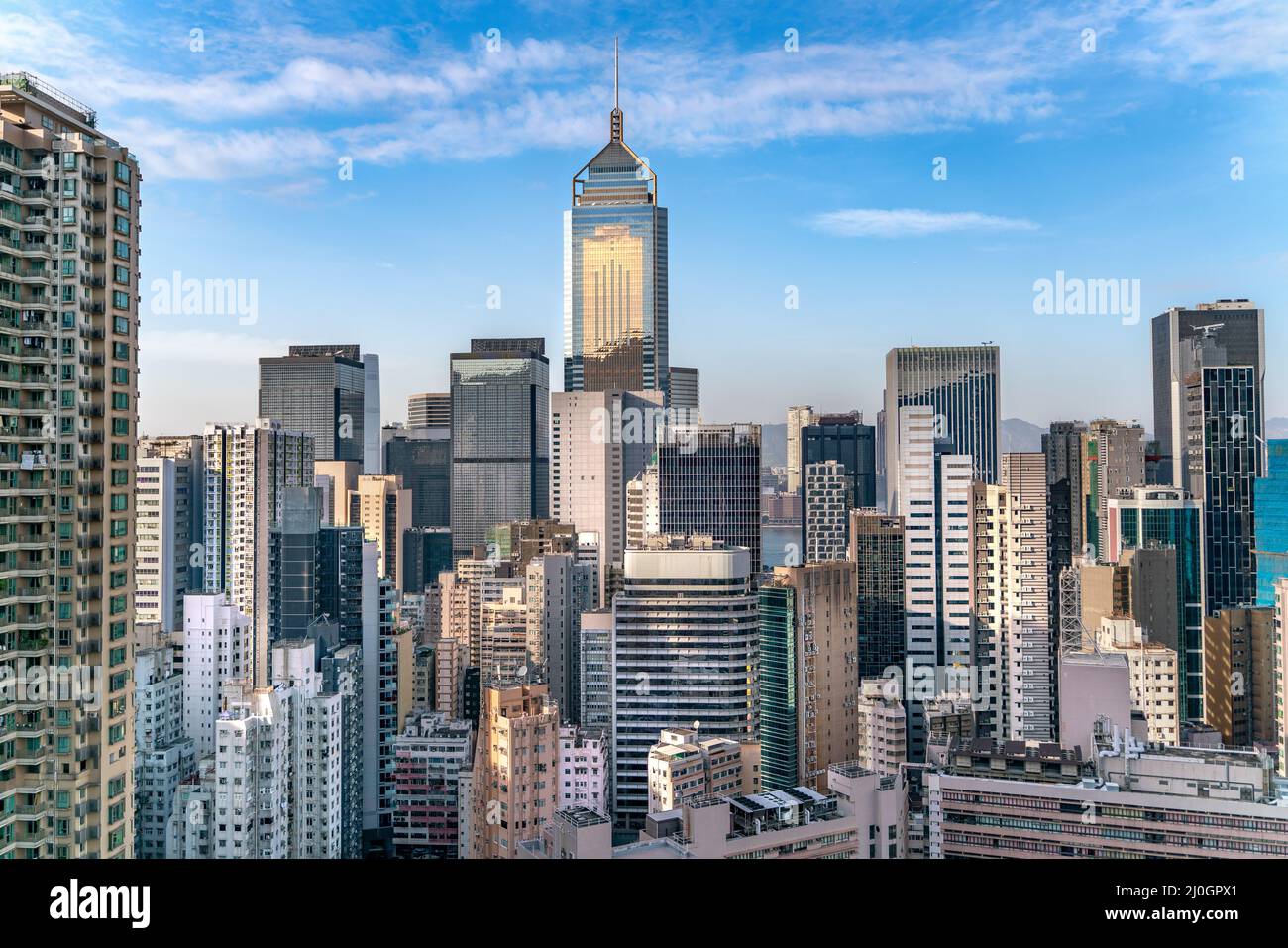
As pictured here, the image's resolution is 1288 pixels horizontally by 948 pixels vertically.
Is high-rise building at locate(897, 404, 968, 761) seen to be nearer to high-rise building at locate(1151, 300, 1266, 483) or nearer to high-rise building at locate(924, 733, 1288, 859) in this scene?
high-rise building at locate(1151, 300, 1266, 483)

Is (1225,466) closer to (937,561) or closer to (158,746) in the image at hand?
(937,561)

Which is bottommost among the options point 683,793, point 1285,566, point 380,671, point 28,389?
point 683,793

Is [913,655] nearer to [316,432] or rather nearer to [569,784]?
[569,784]

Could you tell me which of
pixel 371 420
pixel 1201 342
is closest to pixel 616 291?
pixel 371 420

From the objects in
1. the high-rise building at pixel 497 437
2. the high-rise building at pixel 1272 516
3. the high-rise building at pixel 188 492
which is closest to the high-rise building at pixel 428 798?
the high-rise building at pixel 188 492

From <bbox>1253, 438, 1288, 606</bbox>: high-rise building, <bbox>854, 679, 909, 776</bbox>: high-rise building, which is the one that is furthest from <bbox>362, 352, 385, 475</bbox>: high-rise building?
<bbox>1253, 438, 1288, 606</bbox>: high-rise building

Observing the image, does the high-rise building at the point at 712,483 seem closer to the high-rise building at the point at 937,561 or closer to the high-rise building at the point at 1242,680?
the high-rise building at the point at 937,561
